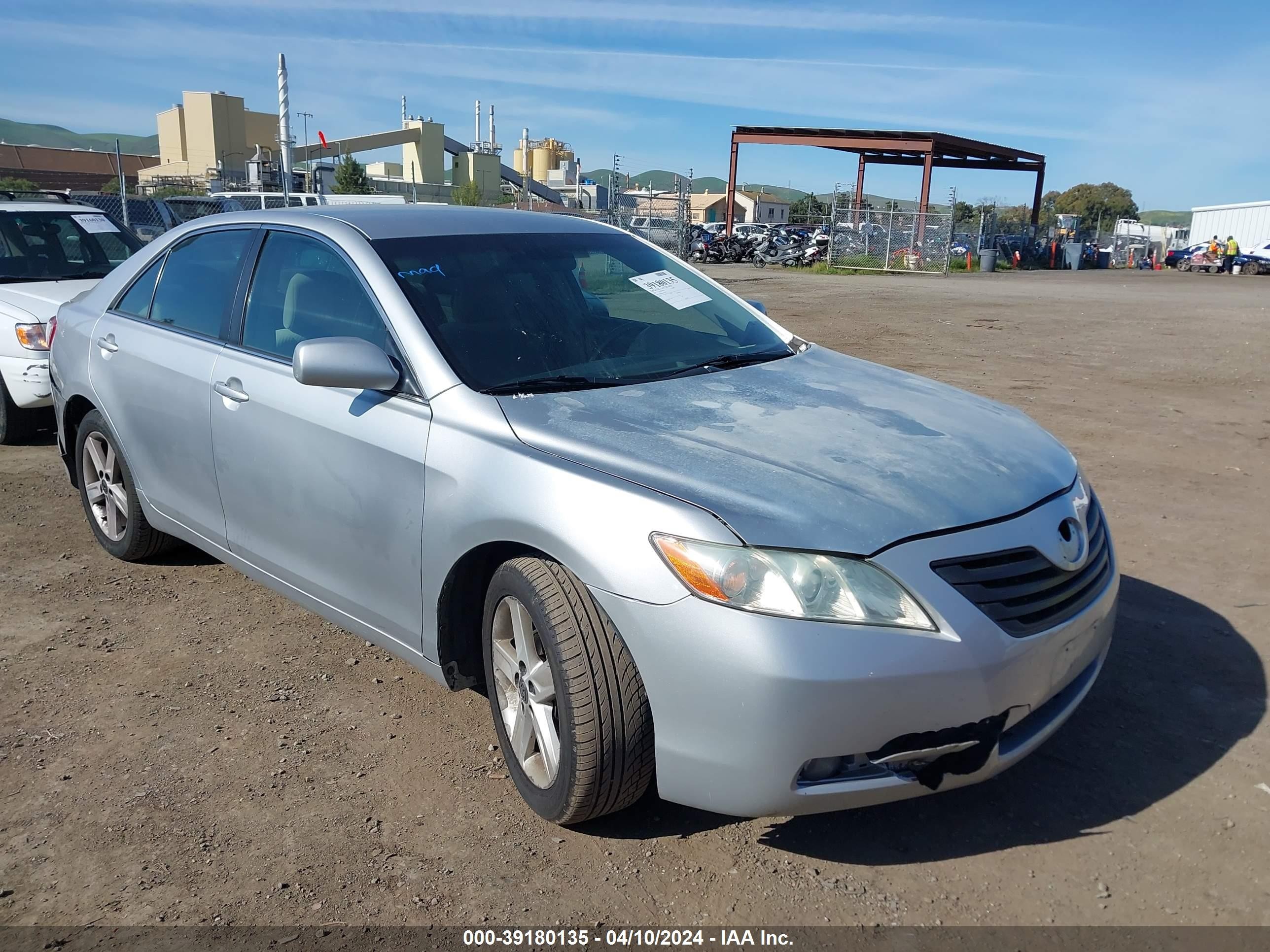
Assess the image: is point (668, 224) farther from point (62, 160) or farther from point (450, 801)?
point (62, 160)

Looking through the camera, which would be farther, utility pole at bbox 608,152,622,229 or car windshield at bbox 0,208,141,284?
utility pole at bbox 608,152,622,229

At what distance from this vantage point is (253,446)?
364 cm

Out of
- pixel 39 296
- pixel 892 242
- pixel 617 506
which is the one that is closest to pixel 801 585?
pixel 617 506

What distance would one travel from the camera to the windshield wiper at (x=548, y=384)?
3113 millimetres

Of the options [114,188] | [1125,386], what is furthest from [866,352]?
[114,188]

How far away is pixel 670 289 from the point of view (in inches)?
A: 161

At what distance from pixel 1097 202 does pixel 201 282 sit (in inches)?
4509

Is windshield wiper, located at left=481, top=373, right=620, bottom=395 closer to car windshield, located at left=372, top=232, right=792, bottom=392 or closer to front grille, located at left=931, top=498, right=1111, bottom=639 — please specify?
car windshield, located at left=372, top=232, right=792, bottom=392

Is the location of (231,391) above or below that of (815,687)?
above

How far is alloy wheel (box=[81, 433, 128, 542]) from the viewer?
15.6 ft

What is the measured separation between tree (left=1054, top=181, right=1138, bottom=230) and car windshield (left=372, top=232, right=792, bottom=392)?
324 ft

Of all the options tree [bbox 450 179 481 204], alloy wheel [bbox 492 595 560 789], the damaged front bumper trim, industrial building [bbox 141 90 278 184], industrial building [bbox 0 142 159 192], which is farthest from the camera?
industrial building [bbox 141 90 278 184]

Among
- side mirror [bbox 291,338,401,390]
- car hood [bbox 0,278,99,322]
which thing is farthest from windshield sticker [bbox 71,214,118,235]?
side mirror [bbox 291,338,401,390]

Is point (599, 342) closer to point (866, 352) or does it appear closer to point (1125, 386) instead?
point (1125, 386)
